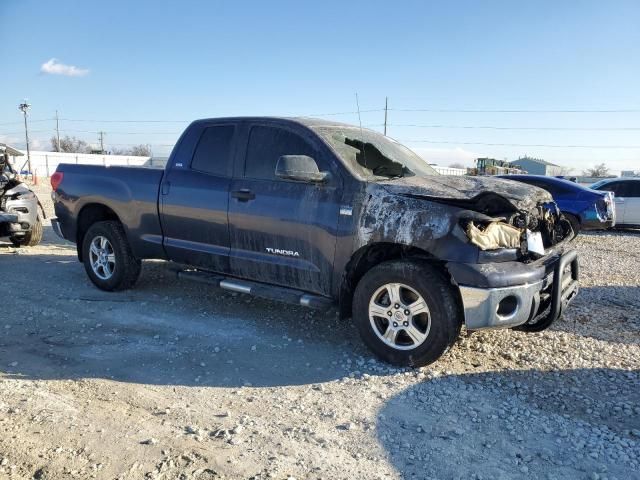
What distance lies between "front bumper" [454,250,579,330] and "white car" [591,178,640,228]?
40.4 feet

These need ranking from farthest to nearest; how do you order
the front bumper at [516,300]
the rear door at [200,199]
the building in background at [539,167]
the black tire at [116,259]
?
the building in background at [539,167], the black tire at [116,259], the rear door at [200,199], the front bumper at [516,300]

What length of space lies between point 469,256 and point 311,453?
173cm

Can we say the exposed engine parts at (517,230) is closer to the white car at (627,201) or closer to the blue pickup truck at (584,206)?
the blue pickup truck at (584,206)

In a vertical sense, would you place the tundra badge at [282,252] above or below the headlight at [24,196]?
below

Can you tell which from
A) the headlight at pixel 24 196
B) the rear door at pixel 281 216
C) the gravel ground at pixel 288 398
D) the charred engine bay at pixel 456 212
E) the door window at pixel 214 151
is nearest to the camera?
the gravel ground at pixel 288 398

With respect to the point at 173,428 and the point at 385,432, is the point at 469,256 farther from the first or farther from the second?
the point at 173,428

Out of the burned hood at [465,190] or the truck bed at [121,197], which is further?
the truck bed at [121,197]

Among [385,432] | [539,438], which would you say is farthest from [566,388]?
[385,432]

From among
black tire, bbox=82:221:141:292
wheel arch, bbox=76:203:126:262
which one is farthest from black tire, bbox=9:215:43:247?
black tire, bbox=82:221:141:292

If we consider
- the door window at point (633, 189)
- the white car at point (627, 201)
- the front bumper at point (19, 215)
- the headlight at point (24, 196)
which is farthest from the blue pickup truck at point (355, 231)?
the door window at point (633, 189)

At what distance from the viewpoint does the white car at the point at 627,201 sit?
14266 mm

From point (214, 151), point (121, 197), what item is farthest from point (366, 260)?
point (121, 197)

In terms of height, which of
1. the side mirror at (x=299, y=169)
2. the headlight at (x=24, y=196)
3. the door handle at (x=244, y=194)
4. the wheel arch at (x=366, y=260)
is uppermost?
the side mirror at (x=299, y=169)

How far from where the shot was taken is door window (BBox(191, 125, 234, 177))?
201 inches
